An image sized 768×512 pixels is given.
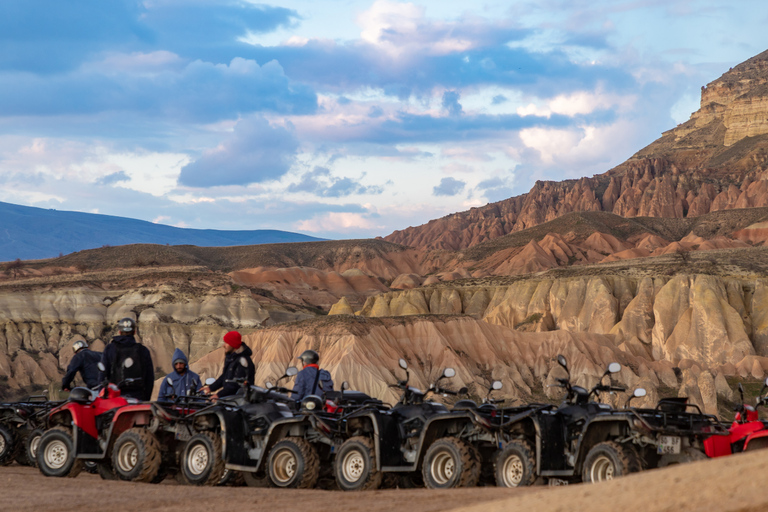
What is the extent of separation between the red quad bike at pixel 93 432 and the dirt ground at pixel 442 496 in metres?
0.38

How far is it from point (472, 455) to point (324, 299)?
352ft

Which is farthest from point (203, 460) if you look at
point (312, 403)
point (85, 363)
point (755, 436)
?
point (755, 436)

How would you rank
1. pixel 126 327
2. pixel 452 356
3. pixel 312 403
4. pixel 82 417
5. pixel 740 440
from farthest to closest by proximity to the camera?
pixel 452 356 < pixel 126 327 < pixel 82 417 < pixel 312 403 < pixel 740 440

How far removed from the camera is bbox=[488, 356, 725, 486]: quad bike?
11.9 metres

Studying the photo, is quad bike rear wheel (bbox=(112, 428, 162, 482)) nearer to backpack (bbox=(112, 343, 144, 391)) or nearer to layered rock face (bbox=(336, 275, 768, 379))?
backpack (bbox=(112, 343, 144, 391))

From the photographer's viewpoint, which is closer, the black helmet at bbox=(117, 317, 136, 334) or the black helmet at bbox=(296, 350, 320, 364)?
the black helmet at bbox=(296, 350, 320, 364)

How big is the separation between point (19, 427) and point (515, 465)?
10.7 meters

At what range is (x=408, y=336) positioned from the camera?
6038cm

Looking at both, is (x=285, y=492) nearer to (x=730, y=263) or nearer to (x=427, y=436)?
(x=427, y=436)

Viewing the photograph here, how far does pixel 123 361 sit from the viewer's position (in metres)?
15.4

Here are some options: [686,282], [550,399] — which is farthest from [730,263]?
[550,399]

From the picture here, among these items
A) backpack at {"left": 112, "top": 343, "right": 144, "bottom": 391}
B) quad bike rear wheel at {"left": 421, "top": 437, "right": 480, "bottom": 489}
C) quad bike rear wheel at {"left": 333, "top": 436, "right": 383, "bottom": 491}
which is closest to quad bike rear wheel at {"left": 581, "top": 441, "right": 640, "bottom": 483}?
A: quad bike rear wheel at {"left": 421, "top": 437, "right": 480, "bottom": 489}

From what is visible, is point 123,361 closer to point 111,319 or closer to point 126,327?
point 126,327

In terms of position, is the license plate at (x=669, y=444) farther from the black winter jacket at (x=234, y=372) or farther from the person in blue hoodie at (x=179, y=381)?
the person in blue hoodie at (x=179, y=381)
